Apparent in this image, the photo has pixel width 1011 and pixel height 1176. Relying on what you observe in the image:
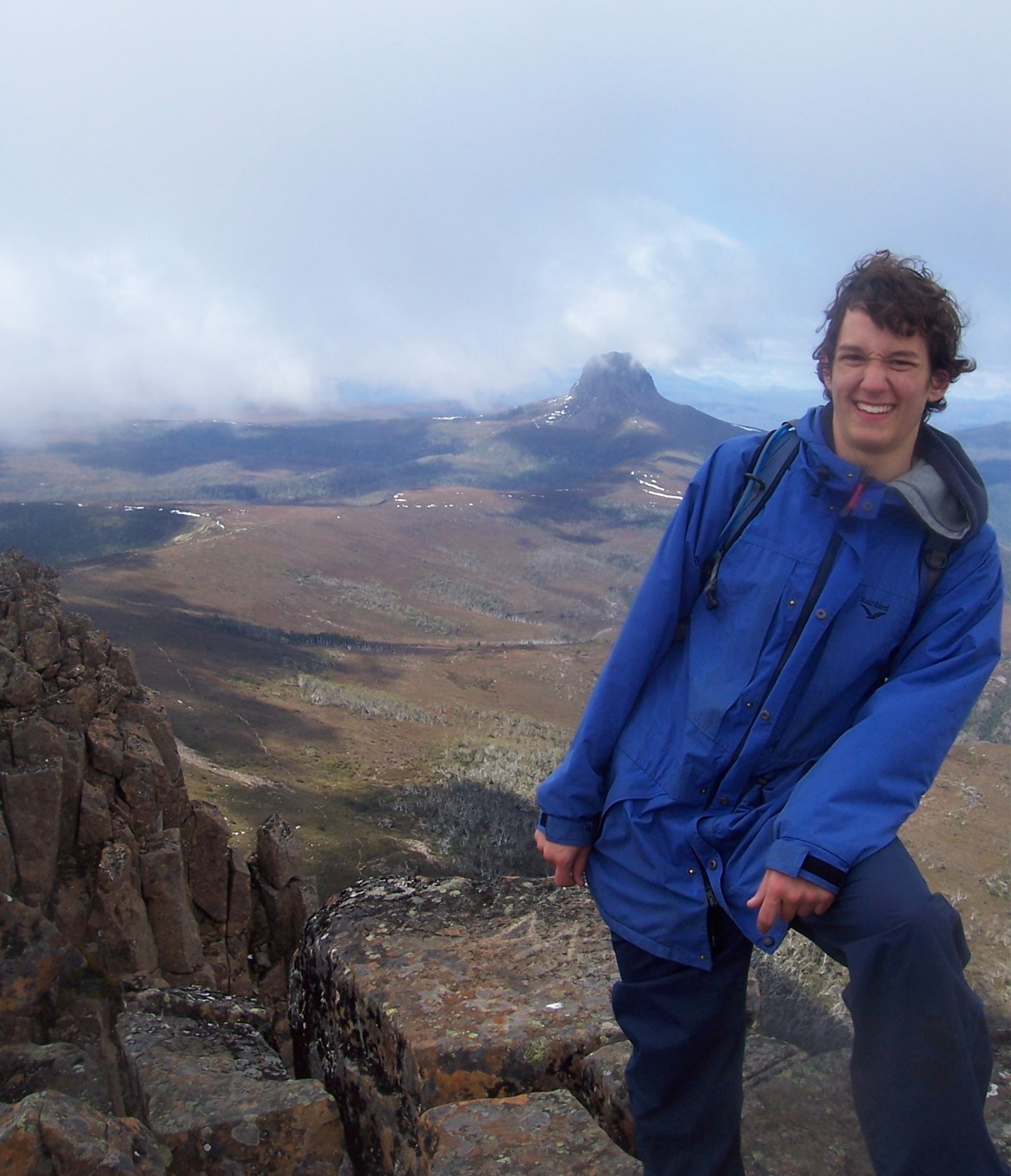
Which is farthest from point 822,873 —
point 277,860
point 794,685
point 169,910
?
point 277,860

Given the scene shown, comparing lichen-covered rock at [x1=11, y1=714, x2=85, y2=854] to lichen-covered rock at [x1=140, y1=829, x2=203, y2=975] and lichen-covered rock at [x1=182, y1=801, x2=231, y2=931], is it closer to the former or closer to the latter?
lichen-covered rock at [x1=140, y1=829, x2=203, y2=975]

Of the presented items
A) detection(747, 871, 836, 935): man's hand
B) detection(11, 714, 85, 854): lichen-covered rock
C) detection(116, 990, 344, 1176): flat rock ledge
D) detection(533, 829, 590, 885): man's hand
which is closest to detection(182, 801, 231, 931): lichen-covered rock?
detection(11, 714, 85, 854): lichen-covered rock

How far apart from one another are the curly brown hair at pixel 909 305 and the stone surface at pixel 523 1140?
110 inches

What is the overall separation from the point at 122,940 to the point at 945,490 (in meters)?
7.19

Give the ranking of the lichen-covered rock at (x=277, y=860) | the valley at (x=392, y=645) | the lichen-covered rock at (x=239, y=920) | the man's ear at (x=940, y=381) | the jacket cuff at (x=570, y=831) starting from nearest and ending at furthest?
the man's ear at (x=940, y=381), the jacket cuff at (x=570, y=831), the lichen-covered rock at (x=239, y=920), the lichen-covered rock at (x=277, y=860), the valley at (x=392, y=645)

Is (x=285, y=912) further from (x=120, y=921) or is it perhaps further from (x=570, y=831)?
(x=570, y=831)

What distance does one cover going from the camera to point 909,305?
2697mm

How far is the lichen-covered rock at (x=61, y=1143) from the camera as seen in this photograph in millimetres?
3148

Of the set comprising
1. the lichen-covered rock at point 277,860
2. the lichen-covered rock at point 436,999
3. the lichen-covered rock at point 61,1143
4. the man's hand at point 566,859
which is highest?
the man's hand at point 566,859

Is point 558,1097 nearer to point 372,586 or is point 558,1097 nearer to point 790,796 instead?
point 790,796

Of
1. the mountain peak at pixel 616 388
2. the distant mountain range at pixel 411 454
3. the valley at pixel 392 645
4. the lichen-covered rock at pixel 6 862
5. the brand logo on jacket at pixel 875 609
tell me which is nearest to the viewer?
the brand logo on jacket at pixel 875 609

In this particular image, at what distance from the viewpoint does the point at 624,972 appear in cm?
307

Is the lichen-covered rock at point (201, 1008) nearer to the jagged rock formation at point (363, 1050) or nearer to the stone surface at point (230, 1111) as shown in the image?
the jagged rock formation at point (363, 1050)

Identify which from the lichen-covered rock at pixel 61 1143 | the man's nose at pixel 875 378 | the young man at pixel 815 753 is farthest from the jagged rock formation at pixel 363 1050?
the man's nose at pixel 875 378
